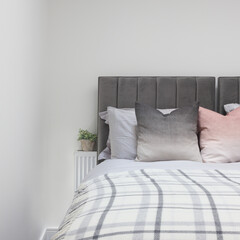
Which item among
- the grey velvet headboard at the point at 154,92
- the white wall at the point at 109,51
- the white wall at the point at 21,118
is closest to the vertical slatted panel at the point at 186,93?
the grey velvet headboard at the point at 154,92

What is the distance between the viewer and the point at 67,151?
3.19 meters

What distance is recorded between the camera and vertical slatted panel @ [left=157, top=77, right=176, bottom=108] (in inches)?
118

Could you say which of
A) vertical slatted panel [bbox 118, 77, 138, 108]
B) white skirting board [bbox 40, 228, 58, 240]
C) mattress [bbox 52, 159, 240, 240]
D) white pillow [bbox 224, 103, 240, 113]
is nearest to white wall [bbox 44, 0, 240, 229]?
white skirting board [bbox 40, 228, 58, 240]

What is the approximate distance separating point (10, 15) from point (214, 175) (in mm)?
1285

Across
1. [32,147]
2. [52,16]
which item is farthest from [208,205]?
[52,16]

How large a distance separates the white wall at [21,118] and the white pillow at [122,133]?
54 cm

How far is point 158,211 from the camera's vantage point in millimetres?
1265

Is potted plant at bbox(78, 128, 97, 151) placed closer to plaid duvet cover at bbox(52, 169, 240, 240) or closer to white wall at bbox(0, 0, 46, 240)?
white wall at bbox(0, 0, 46, 240)

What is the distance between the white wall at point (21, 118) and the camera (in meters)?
1.95

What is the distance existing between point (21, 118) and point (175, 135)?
38.5 inches

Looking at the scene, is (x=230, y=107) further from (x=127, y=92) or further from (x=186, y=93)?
(x=127, y=92)

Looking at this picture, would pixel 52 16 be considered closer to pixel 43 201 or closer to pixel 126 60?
pixel 126 60

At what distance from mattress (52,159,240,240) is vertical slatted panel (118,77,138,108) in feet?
4.58

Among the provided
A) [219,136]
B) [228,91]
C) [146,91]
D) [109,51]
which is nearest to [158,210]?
[219,136]
